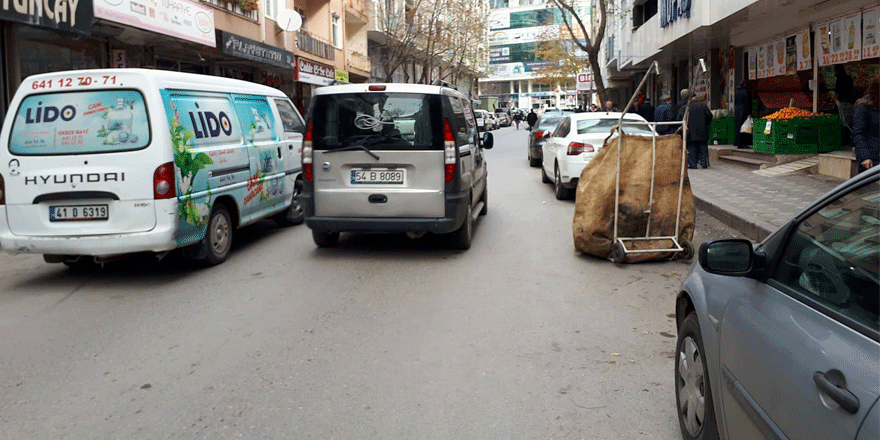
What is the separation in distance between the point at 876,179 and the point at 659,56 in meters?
26.9

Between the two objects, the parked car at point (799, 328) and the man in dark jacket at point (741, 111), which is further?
the man in dark jacket at point (741, 111)

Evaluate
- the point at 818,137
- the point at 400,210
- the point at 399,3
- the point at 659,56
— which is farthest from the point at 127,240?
the point at 399,3

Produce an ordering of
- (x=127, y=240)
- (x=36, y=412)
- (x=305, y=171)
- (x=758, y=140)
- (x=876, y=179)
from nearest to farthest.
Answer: (x=876, y=179) → (x=36, y=412) → (x=127, y=240) → (x=305, y=171) → (x=758, y=140)

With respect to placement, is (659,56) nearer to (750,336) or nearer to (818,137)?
(818,137)

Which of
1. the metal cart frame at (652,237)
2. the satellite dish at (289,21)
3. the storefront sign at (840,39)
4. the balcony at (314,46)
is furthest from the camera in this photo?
the balcony at (314,46)

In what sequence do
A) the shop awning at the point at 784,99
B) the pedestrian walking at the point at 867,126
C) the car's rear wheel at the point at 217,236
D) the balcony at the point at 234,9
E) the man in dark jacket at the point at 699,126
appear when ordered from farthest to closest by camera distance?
the balcony at the point at 234,9 < the shop awning at the point at 784,99 < the man in dark jacket at the point at 699,126 < the pedestrian walking at the point at 867,126 < the car's rear wheel at the point at 217,236

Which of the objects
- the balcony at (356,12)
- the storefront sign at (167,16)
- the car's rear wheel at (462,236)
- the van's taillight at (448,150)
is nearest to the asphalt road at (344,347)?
the car's rear wheel at (462,236)

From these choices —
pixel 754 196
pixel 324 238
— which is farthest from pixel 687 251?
pixel 754 196

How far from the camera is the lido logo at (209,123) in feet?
24.9

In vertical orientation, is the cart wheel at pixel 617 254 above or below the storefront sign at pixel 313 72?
below

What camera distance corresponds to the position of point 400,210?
320 inches

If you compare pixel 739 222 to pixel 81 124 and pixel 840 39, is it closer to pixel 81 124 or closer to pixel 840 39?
pixel 81 124

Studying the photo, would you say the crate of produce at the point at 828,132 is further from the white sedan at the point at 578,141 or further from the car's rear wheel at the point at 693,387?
the car's rear wheel at the point at 693,387

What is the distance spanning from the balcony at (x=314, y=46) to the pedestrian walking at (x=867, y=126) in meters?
19.1
